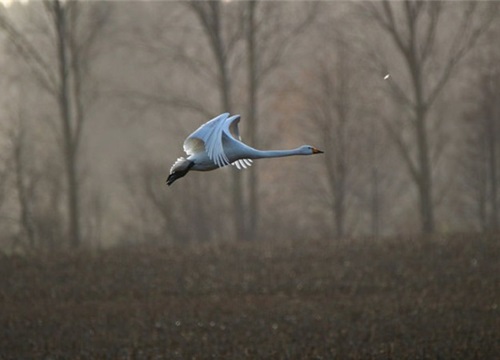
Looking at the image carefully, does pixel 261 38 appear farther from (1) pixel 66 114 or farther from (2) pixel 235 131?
(2) pixel 235 131

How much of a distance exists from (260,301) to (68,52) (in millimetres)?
13310

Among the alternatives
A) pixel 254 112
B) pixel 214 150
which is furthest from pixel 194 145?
pixel 254 112

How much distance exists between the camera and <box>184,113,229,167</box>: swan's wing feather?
10.3 m

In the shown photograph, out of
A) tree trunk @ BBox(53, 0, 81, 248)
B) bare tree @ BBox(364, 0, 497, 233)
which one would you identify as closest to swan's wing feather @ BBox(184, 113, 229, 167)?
tree trunk @ BBox(53, 0, 81, 248)

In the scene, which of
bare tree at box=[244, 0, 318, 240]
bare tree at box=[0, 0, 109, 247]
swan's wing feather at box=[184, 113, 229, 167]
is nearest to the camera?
swan's wing feather at box=[184, 113, 229, 167]

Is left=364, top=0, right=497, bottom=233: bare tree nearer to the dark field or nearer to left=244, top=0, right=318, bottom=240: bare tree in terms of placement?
left=244, top=0, right=318, bottom=240: bare tree

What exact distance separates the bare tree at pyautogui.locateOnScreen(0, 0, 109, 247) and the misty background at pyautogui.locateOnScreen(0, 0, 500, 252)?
0.06m

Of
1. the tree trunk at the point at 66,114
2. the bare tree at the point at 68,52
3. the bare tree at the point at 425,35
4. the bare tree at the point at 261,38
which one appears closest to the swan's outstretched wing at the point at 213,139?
the tree trunk at the point at 66,114

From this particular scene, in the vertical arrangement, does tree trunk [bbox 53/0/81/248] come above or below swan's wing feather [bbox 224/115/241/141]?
above

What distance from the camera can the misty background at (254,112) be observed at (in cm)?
2672

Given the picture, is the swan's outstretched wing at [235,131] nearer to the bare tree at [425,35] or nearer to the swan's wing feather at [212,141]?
the swan's wing feather at [212,141]

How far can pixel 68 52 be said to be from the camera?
1077 inches

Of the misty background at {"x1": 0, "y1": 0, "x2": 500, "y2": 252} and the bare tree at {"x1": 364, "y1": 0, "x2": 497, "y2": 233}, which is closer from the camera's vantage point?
the bare tree at {"x1": 364, "y1": 0, "x2": 497, "y2": 233}

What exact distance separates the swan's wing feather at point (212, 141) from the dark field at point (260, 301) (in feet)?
13.7
